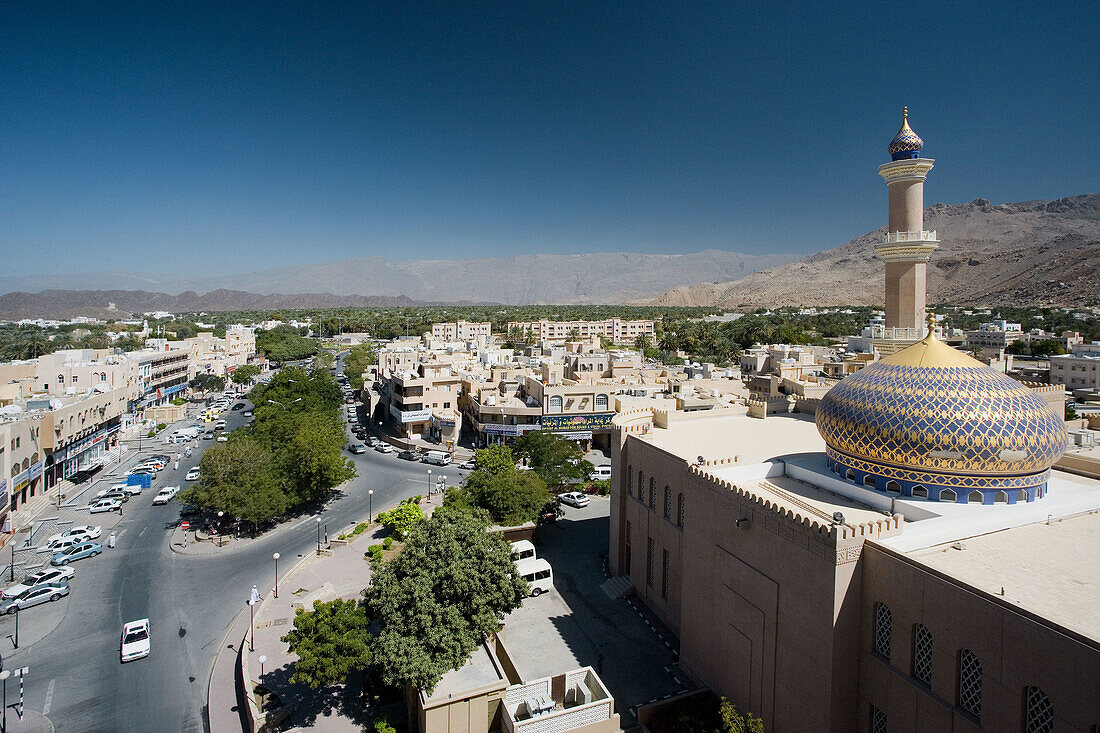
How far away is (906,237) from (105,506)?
37.6m

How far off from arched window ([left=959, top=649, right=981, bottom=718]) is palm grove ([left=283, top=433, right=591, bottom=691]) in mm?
10036

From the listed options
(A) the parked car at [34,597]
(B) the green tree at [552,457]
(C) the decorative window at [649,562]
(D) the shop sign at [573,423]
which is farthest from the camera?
(D) the shop sign at [573,423]

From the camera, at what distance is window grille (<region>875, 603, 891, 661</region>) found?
11656mm

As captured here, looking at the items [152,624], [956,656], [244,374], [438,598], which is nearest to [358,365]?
[244,374]

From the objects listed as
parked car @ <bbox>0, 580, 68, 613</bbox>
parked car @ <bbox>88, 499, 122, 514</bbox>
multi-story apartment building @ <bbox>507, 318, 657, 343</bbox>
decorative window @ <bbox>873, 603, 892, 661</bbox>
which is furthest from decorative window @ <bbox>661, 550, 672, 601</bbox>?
multi-story apartment building @ <bbox>507, 318, 657, 343</bbox>

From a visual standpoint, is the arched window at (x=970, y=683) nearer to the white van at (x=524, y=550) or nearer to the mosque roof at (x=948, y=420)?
the mosque roof at (x=948, y=420)

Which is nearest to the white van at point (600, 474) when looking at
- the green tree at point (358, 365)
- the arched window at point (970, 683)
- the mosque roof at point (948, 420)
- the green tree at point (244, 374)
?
the mosque roof at point (948, 420)

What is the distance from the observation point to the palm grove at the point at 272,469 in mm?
25891

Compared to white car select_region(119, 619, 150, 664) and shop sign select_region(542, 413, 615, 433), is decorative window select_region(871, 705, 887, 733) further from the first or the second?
shop sign select_region(542, 413, 615, 433)

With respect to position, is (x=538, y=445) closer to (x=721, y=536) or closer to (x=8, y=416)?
(x=721, y=536)

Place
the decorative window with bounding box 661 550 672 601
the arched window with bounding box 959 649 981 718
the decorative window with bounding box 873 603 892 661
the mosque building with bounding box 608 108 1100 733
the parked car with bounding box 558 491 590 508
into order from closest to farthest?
1. the mosque building with bounding box 608 108 1100 733
2. the arched window with bounding box 959 649 981 718
3. the decorative window with bounding box 873 603 892 661
4. the decorative window with bounding box 661 550 672 601
5. the parked car with bounding box 558 491 590 508

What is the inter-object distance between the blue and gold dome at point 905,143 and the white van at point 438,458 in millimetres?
28231

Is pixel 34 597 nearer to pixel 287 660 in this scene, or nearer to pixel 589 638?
pixel 287 660

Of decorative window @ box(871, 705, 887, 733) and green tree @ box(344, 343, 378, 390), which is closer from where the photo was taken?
decorative window @ box(871, 705, 887, 733)
